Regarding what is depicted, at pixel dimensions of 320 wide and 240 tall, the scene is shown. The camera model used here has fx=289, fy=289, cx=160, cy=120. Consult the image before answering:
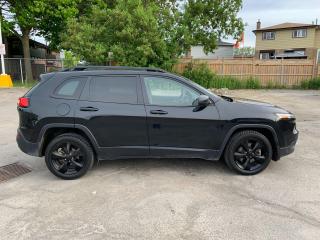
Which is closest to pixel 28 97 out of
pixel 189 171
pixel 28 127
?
pixel 28 127

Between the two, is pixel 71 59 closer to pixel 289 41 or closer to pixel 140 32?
pixel 140 32

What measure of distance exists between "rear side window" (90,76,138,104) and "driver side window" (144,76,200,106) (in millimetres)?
235

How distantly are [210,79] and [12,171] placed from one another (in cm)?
1491

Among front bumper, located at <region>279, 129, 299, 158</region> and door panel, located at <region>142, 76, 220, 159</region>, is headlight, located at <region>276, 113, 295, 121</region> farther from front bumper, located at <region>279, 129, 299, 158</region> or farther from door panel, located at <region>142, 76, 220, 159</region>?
door panel, located at <region>142, 76, 220, 159</region>

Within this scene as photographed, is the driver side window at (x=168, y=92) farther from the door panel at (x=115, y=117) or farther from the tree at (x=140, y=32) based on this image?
the tree at (x=140, y=32)

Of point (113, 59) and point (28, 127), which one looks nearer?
point (28, 127)

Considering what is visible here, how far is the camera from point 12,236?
3029mm

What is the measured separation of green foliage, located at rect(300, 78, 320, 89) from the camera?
19203 millimetres

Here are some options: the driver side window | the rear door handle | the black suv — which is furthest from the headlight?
the rear door handle

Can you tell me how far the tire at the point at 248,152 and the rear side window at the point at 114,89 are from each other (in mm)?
1696

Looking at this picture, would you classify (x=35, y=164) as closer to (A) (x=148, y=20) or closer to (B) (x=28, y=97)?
(B) (x=28, y=97)

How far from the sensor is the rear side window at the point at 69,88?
4.44m

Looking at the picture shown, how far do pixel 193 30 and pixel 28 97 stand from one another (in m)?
15.3

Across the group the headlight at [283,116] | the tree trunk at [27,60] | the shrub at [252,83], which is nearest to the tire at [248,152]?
the headlight at [283,116]
